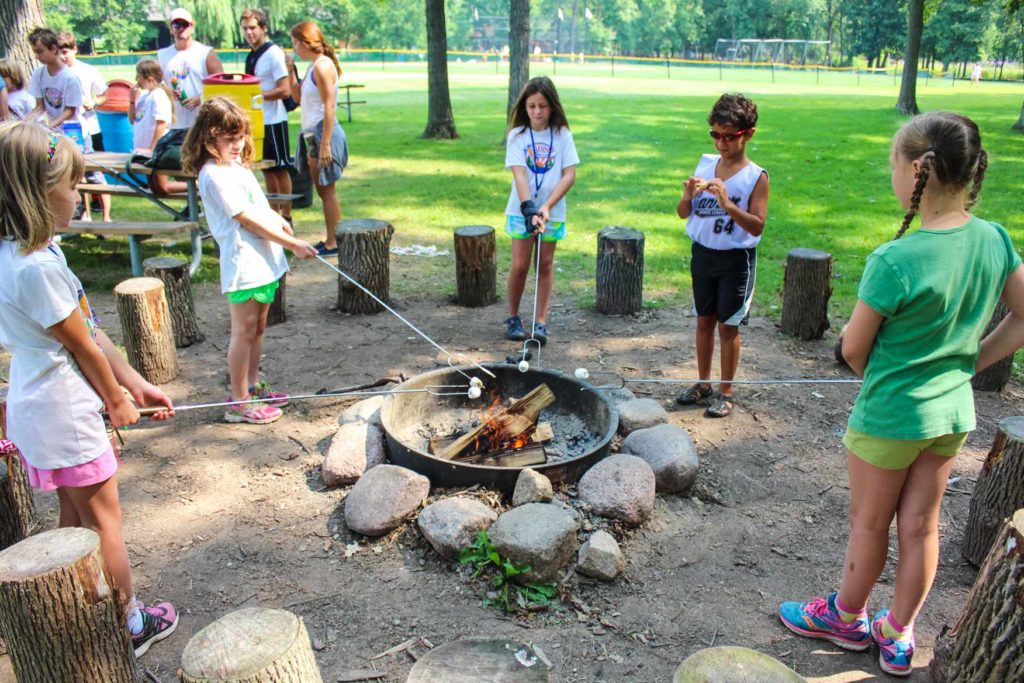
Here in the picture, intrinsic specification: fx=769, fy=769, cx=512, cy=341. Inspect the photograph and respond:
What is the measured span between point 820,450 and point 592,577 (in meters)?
1.80

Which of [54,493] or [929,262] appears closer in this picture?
[929,262]

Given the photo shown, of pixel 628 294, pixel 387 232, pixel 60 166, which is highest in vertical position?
pixel 60 166

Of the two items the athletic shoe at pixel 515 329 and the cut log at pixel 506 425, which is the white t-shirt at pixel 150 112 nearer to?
the athletic shoe at pixel 515 329

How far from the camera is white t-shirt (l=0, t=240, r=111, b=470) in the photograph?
2.42m

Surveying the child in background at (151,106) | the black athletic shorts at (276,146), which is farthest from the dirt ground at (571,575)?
the child in background at (151,106)

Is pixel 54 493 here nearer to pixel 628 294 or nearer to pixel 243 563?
pixel 243 563

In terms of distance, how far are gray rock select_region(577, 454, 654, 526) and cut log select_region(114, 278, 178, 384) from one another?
304cm

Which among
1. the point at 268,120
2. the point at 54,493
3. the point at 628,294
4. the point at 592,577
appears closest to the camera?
the point at 592,577

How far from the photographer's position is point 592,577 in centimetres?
323

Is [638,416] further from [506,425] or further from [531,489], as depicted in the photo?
[531,489]

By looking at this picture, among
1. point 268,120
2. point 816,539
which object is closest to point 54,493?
point 816,539

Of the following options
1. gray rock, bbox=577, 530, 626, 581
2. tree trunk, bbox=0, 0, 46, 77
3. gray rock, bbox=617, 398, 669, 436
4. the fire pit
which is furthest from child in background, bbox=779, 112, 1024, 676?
tree trunk, bbox=0, 0, 46, 77

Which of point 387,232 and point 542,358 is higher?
point 387,232

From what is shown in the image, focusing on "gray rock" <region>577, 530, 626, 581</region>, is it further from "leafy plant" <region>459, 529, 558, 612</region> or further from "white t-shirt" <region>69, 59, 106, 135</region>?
"white t-shirt" <region>69, 59, 106, 135</region>
